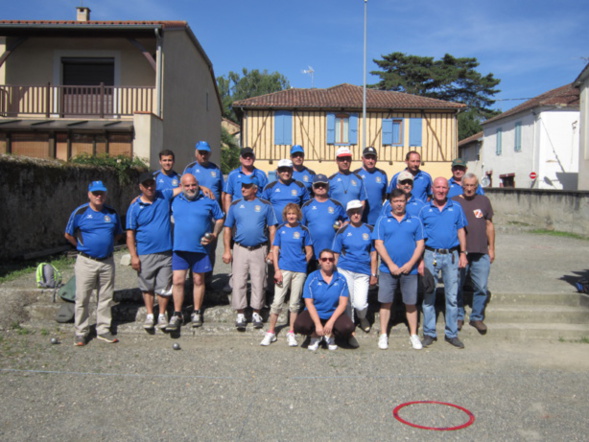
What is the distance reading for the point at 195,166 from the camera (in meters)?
7.07

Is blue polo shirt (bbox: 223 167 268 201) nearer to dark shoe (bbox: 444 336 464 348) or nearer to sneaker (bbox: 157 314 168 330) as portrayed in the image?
sneaker (bbox: 157 314 168 330)

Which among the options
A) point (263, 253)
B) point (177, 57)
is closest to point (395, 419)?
point (263, 253)

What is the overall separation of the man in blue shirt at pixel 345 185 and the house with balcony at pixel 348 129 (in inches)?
867

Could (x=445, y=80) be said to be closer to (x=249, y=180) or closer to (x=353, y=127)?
(x=353, y=127)

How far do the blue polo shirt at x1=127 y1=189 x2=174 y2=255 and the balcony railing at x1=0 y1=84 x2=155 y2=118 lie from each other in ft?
37.6

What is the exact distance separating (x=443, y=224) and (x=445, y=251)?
1.05 feet

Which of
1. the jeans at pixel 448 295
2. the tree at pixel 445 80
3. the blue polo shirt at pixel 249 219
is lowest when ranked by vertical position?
the jeans at pixel 448 295

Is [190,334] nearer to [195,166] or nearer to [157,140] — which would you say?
[195,166]

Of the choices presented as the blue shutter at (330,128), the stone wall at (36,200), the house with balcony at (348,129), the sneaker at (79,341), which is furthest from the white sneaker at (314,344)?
the blue shutter at (330,128)

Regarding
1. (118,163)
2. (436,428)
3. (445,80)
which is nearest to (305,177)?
(436,428)


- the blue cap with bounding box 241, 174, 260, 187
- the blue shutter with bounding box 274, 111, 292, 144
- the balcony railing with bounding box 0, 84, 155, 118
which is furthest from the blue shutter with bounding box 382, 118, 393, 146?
the blue cap with bounding box 241, 174, 260, 187

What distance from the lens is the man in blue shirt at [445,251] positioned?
640cm

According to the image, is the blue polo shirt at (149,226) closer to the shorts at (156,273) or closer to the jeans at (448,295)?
the shorts at (156,273)

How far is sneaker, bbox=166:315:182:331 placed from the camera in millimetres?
6334
